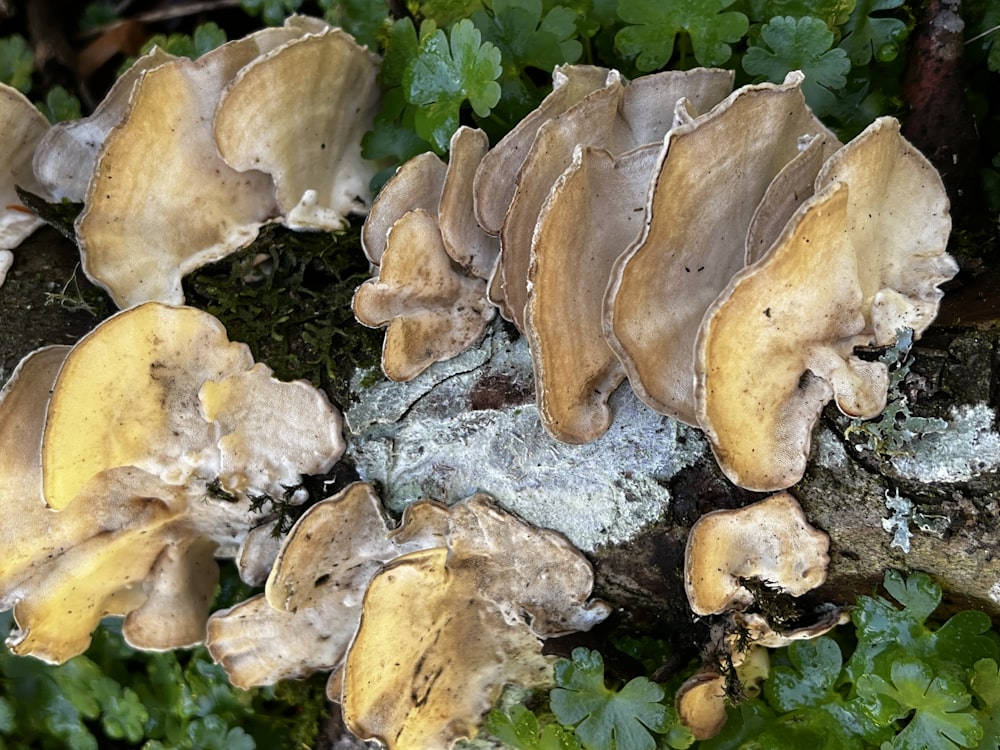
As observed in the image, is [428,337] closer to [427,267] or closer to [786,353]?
[427,267]

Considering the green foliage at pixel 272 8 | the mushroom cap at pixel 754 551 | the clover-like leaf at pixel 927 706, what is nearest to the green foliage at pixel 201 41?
the green foliage at pixel 272 8

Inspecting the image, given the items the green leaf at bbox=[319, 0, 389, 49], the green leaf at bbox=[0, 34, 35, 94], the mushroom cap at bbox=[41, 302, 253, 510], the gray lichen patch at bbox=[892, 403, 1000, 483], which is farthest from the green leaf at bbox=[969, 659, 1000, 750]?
the green leaf at bbox=[0, 34, 35, 94]

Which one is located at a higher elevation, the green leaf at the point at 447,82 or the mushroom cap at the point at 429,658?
the green leaf at the point at 447,82

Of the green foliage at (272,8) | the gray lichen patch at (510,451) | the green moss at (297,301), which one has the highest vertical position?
the green foliage at (272,8)

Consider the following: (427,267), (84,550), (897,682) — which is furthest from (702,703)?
(84,550)

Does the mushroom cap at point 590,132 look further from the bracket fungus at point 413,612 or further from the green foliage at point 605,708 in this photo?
the green foliage at point 605,708
